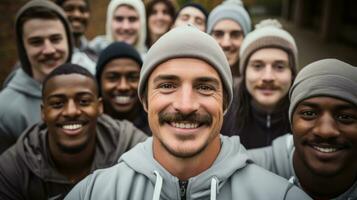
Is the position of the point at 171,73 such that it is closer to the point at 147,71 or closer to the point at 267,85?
the point at 147,71

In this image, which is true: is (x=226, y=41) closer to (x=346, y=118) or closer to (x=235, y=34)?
(x=235, y=34)

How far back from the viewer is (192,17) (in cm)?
595

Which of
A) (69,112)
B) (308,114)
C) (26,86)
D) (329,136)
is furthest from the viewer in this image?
(26,86)

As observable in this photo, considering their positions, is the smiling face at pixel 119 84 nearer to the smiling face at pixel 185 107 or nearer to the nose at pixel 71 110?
the nose at pixel 71 110

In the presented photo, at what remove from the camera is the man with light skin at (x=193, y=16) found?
595 centimetres

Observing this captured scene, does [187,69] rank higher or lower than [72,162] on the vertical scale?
higher

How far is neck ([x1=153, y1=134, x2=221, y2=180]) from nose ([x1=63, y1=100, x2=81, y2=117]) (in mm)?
1049

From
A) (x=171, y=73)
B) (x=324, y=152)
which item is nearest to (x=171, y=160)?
(x=171, y=73)

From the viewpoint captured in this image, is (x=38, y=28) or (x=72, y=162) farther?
(x=38, y=28)

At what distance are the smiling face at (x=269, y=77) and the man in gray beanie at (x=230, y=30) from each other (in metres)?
0.95

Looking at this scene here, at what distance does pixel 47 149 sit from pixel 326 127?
2112 millimetres

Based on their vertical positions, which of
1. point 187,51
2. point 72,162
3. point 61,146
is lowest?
point 72,162

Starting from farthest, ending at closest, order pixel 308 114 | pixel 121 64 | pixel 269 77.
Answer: pixel 121 64
pixel 269 77
pixel 308 114

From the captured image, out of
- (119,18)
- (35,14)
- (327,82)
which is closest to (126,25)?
(119,18)
